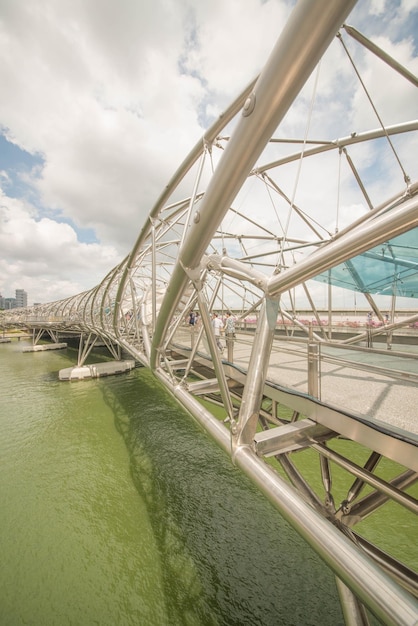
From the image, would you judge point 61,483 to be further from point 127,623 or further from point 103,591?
point 127,623

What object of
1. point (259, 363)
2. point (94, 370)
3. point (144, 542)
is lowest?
point (144, 542)

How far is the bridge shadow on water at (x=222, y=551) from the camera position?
19.0ft

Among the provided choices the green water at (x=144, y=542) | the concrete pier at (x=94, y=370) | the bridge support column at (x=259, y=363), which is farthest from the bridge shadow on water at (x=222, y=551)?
the concrete pier at (x=94, y=370)

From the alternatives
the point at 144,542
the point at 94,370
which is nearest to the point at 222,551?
the point at 144,542

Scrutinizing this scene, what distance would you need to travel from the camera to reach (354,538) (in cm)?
417

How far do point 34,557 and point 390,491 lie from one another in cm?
929

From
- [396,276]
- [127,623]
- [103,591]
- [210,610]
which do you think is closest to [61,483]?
[103,591]

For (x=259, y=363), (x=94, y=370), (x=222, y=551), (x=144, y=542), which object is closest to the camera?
(x=259, y=363)

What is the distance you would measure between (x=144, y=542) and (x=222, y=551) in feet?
7.51

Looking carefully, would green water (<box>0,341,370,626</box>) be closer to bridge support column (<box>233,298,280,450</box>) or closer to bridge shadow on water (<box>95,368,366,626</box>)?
bridge shadow on water (<box>95,368,366,626</box>)

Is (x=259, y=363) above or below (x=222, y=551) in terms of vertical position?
above

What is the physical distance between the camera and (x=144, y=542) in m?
7.43

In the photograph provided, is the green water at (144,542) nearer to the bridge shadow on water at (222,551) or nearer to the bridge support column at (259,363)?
the bridge shadow on water at (222,551)

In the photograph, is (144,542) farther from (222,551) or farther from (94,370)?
(94,370)
